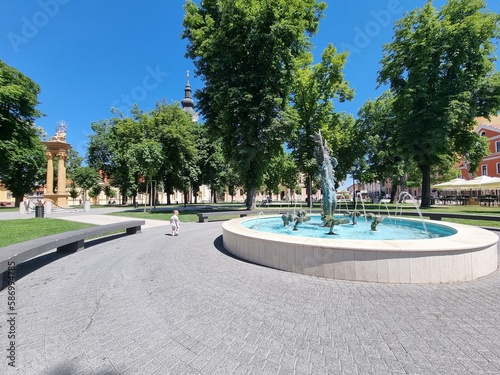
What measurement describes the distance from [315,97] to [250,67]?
10.8 meters

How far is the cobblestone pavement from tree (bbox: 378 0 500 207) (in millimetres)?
20707

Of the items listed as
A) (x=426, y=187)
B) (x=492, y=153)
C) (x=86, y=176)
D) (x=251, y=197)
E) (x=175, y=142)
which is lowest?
(x=251, y=197)

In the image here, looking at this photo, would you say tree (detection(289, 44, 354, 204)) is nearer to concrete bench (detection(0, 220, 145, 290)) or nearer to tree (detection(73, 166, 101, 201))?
concrete bench (detection(0, 220, 145, 290))

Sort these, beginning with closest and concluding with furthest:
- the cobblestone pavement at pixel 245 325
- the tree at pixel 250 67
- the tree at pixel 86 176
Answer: the cobblestone pavement at pixel 245 325 < the tree at pixel 250 67 < the tree at pixel 86 176

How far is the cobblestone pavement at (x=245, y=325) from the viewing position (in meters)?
2.46

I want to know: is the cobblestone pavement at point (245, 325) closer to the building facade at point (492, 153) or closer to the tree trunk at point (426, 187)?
the tree trunk at point (426, 187)

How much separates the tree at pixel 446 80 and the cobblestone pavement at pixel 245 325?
20707 millimetres

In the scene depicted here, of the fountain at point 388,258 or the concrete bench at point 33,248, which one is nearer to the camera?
the concrete bench at point 33,248

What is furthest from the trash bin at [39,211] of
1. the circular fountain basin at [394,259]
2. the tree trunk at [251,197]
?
the circular fountain basin at [394,259]

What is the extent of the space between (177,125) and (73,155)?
36.3 m

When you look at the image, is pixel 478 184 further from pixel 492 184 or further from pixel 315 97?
pixel 315 97

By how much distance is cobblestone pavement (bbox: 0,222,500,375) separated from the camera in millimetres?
2459

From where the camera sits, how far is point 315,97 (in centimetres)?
2855

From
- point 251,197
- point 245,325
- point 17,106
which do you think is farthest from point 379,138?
point 17,106
